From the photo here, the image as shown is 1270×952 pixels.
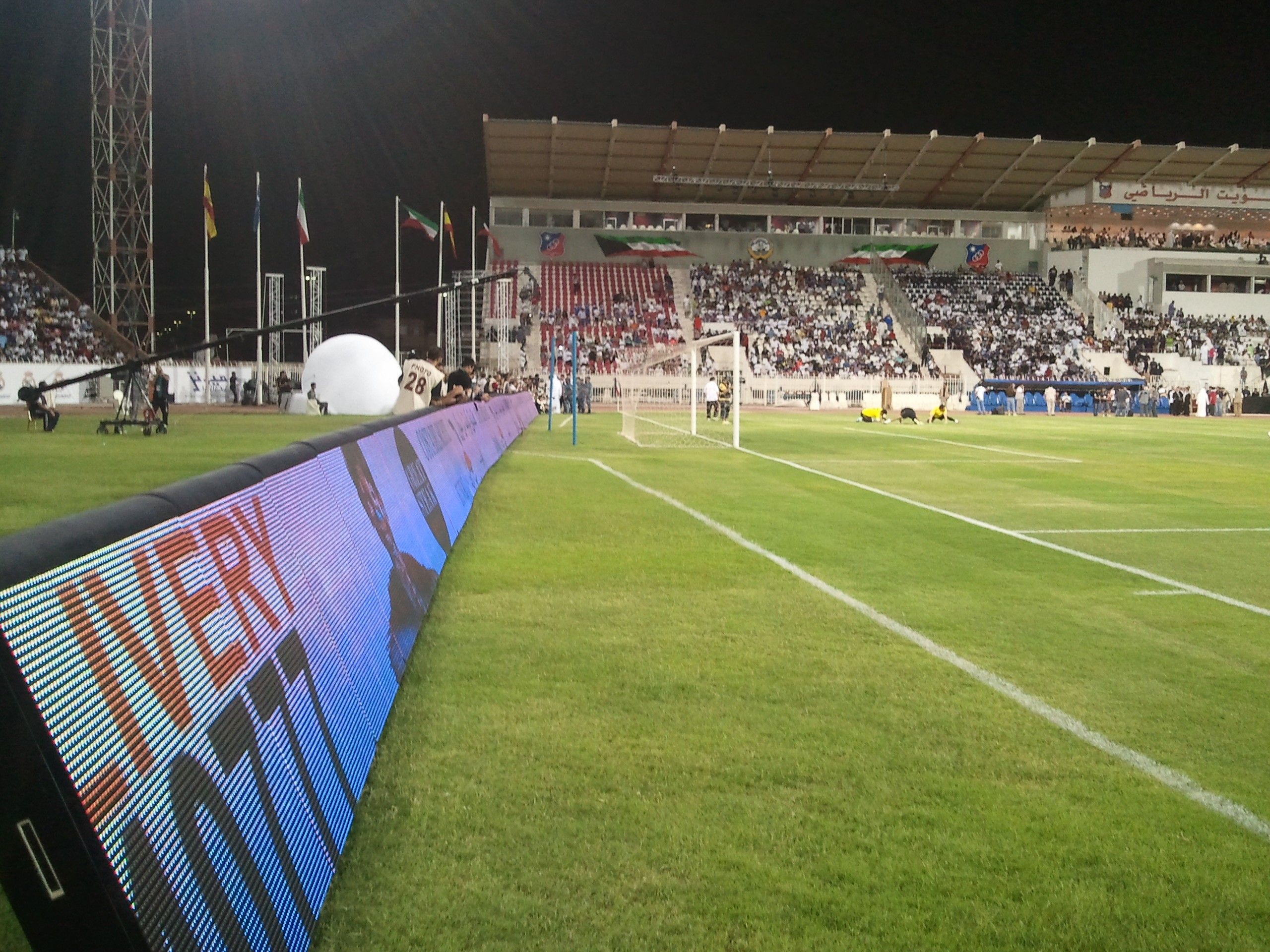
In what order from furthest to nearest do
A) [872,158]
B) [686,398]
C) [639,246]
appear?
[639,246]
[872,158]
[686,398]

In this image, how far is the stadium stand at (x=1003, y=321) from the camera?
5716 centimetres

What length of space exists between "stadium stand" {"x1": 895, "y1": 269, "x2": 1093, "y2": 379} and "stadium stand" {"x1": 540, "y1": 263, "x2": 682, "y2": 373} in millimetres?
16490

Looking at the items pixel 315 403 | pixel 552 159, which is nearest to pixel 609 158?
pixel 552 159

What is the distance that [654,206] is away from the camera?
66062mm

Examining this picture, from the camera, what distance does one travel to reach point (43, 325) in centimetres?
4647

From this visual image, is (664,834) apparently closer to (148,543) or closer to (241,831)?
(241,831)

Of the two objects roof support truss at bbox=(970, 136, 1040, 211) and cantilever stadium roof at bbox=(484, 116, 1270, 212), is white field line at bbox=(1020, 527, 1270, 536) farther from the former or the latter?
roof support truss at bbox=(970, 136, 1040, 211)

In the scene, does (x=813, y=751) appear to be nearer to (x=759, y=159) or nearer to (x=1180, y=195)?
(x=759, y=159)

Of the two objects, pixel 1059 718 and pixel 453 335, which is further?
pixel 453 335

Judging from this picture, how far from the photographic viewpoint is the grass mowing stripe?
23.9 feet

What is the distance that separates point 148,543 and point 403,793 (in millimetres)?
1674

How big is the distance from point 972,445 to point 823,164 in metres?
41.4

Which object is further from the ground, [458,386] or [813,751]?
[458,386]

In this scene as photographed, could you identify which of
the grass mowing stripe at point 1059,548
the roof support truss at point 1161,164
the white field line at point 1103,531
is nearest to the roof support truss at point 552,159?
the roof support truss at point 1161,164
